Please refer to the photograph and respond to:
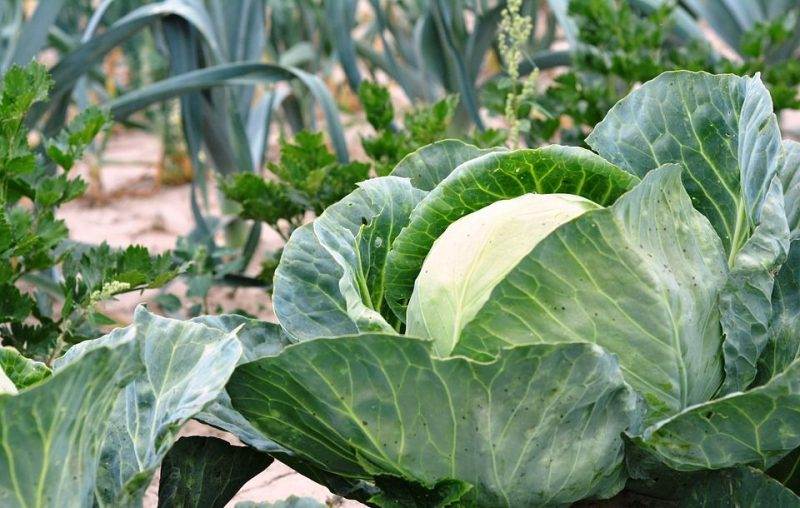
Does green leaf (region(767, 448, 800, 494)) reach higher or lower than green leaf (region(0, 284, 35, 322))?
lower

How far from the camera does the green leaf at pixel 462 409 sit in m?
1.09

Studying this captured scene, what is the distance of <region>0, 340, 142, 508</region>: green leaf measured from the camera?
964 millimetres

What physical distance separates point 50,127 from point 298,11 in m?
1.52

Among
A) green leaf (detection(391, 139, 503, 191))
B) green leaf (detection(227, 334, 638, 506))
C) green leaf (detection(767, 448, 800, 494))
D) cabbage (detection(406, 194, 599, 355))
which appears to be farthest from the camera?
green leaf (detection(391, 139, 503, 191))

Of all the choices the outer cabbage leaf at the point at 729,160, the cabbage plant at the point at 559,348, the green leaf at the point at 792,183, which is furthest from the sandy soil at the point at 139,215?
the green leaf at the point at 792,183

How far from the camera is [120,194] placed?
4.38 meters

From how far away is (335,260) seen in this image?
137 cm

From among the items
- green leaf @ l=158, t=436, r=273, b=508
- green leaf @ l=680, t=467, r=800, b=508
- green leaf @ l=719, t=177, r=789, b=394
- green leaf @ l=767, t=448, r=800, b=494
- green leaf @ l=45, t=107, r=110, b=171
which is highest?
green leaf @ l=45, t=107, r=110, b=171

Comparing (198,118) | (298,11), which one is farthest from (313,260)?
(298,11)

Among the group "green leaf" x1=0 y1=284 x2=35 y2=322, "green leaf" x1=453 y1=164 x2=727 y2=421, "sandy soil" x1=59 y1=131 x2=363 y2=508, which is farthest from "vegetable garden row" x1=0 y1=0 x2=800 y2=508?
"sandy soil" x1=59 y1=131 x2=363 y2=508

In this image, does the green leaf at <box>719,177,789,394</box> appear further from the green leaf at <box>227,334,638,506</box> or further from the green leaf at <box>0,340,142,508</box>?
the green leaf at <box>0,340,142,508</box>

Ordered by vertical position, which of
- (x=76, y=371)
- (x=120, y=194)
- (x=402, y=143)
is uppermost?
(x=76, y=371)

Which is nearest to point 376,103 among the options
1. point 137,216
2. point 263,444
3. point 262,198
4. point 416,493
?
point 262,198

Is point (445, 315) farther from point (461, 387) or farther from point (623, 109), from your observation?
point (623, 109)
